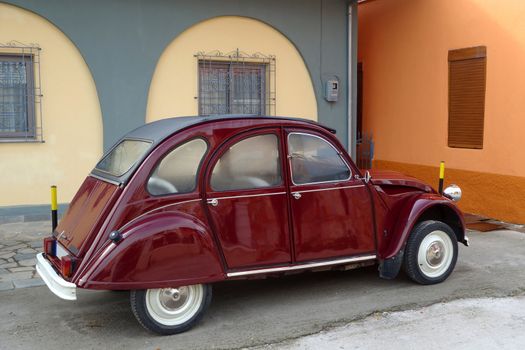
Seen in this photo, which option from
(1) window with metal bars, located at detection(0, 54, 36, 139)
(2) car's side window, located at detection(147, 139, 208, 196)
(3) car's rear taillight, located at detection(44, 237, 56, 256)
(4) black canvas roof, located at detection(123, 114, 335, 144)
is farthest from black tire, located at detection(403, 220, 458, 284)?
(1) window with metal bars, located at detection(0, 54, 36, 139)

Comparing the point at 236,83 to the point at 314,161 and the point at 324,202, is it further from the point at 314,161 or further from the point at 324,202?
the point at 324,202

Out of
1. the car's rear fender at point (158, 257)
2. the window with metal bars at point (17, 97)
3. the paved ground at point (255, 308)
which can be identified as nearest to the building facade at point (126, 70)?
the window with metal bars at point (17, 97)

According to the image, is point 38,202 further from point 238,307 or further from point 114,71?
point 238,307

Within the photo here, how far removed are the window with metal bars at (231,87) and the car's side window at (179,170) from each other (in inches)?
175

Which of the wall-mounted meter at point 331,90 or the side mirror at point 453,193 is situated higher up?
the wall-mounted meter at point 331,90

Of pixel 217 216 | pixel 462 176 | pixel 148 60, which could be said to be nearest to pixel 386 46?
pixel 462 176

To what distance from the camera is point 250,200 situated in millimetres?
4633

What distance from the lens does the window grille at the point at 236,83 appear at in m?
8.92

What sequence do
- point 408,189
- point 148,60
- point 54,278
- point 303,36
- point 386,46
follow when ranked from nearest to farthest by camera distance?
point 54,278
point 408,189
point 148,60
point 303,36
point 386,46

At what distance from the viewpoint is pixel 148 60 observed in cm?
844

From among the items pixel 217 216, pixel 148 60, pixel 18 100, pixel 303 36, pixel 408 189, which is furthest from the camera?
pixel 303 36

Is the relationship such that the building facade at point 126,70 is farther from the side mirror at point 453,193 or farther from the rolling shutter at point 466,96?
the side mirror at point 453,193

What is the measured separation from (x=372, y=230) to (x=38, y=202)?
17.0ft

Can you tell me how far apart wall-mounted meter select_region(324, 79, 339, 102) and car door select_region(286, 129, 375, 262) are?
464cm
